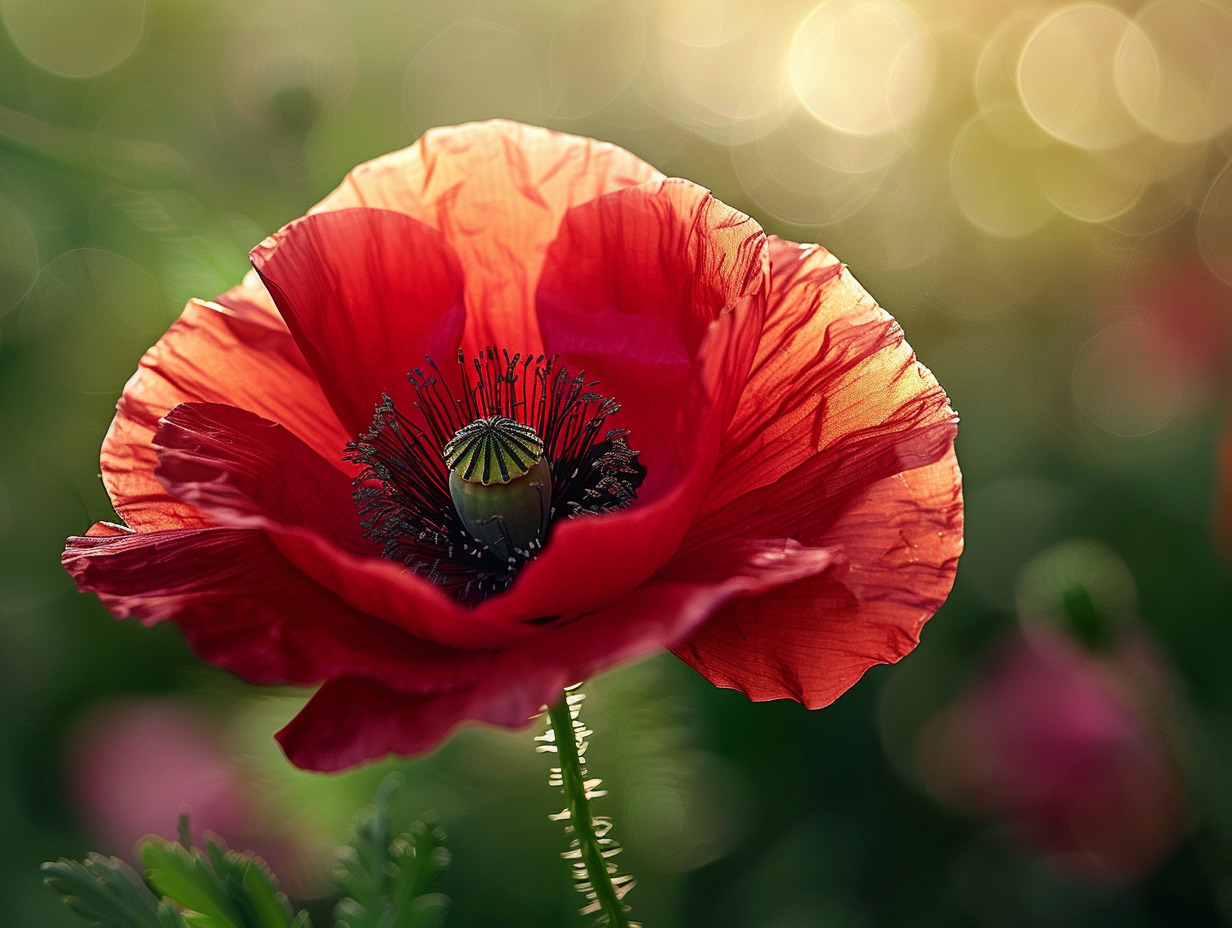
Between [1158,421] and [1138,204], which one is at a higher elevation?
[1138,204]

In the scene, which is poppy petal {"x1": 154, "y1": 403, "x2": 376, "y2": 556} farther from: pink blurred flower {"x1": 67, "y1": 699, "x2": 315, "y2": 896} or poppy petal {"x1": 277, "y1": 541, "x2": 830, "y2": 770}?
pink blurred flower {"x1": 67, "y1": 699, "x2": 315, "y2": 896}

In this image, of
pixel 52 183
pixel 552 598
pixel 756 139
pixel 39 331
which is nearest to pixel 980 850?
pixel 552 598

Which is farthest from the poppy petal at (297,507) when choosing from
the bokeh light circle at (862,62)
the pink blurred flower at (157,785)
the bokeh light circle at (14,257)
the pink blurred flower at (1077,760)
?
the bokeh light circle at (862,62)

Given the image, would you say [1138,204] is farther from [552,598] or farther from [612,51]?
[552,598]

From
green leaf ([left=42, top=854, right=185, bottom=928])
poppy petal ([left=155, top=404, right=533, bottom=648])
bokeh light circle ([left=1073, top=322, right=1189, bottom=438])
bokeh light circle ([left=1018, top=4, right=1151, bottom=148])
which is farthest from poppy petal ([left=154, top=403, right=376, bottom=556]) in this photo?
bokeh light circle ([left=1018, top=4, right=1151, bottom=148])

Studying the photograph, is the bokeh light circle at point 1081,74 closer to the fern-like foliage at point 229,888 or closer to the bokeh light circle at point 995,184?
the bokeh light circle at point 995,184
